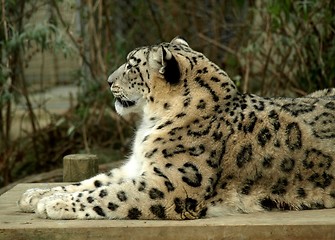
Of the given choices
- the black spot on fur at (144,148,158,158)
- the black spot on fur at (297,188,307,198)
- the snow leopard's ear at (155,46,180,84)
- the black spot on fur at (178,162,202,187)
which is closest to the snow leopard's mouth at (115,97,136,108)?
the snow leopard's ear at (155,46,180,84)

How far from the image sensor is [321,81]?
9352mm

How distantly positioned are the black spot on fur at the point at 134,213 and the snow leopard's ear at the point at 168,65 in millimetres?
867

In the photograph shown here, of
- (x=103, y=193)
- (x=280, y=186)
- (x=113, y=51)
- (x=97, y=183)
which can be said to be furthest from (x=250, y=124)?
(x=113, y=51)

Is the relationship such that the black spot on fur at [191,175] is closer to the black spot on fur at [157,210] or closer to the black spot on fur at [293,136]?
the black spot on fur at [157,210]

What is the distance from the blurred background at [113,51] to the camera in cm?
891

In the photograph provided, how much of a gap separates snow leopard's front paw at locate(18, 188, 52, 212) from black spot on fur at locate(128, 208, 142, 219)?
2.34 ft

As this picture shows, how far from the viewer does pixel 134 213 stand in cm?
482

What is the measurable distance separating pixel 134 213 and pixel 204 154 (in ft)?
1.83

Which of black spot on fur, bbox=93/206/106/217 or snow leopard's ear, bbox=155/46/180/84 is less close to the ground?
snow leopard's ear, bbox=155/46/180/84

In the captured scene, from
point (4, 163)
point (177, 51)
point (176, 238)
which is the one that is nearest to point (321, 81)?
point (4, 163)

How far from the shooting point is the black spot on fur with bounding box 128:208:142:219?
482 cm

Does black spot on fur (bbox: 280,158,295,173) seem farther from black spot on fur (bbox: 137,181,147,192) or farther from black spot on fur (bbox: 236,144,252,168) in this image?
black spot on fur (bbox: 137,181,147,192)

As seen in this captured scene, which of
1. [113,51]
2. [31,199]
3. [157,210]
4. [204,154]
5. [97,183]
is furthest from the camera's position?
[113,51]

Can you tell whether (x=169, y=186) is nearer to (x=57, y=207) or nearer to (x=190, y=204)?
(x=190, y=204)
